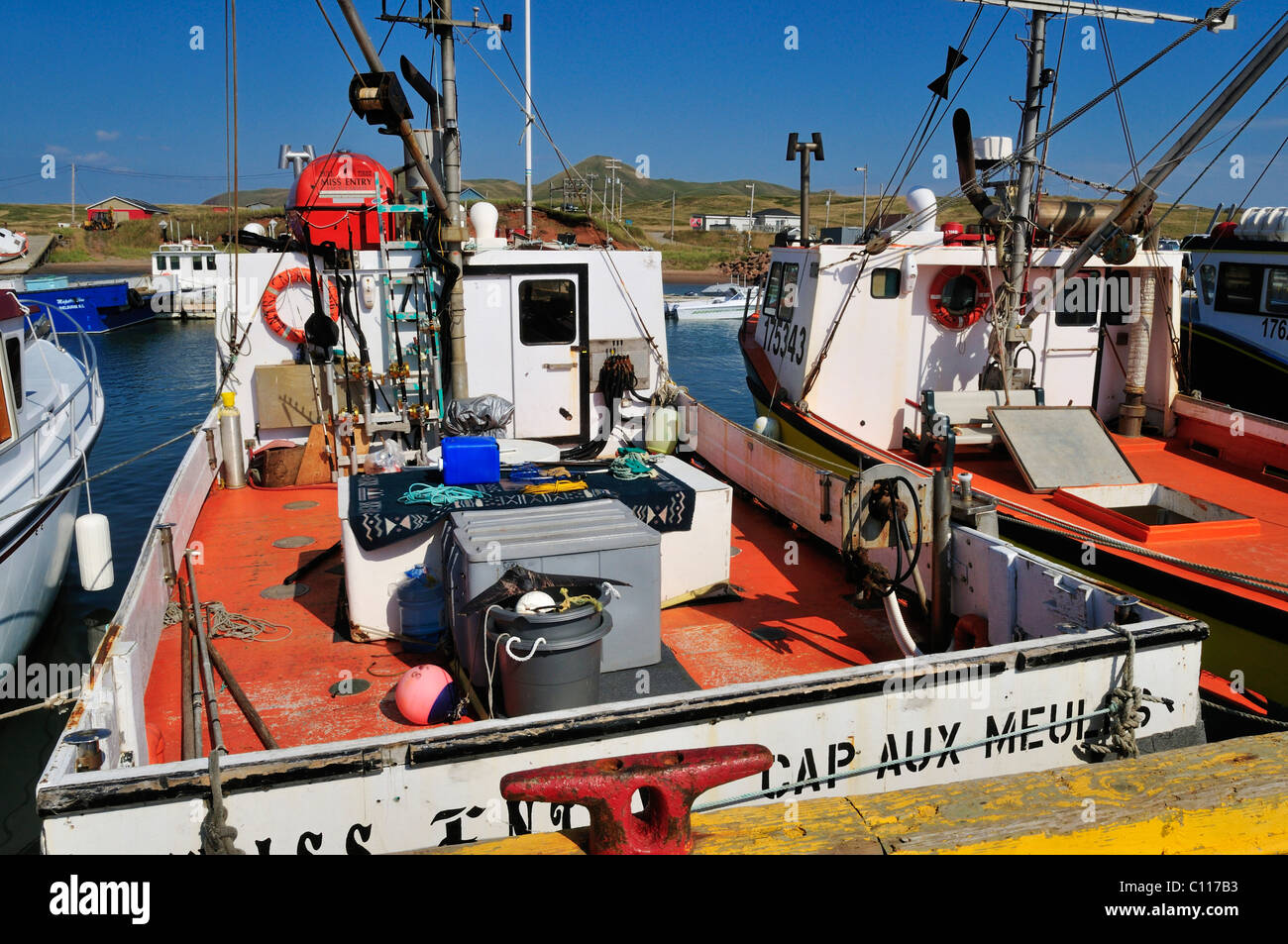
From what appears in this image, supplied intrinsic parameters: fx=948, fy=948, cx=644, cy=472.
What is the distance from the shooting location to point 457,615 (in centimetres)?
549

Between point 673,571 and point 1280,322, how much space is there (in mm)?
12581

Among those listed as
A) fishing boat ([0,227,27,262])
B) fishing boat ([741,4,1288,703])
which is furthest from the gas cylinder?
fishing boat ([741,4,1288,703])

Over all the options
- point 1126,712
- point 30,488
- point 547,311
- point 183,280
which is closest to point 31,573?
point 30,488

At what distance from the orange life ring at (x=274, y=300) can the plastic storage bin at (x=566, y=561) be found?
537 centimetres

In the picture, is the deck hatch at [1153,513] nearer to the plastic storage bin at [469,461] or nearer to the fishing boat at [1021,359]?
the fishing boat at [1021,359]

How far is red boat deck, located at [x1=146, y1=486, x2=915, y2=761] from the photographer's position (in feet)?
18.1

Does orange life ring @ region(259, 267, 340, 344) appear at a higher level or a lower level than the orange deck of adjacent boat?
higher

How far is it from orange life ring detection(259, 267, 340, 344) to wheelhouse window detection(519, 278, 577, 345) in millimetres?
2036

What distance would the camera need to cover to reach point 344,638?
6.54 metres

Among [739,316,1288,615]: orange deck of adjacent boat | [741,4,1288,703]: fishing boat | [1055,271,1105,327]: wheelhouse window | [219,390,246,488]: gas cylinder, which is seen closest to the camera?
[739,316,1288,615]: orange deck of adjacent boat

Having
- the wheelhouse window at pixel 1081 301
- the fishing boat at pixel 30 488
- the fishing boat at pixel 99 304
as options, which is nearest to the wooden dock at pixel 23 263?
the fishing boat at pixel 30 488

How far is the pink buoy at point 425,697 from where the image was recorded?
17.4 feet

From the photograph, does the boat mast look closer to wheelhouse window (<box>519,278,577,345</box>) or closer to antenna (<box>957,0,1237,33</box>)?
antenna (<box>957,0,1237,33</box>)
